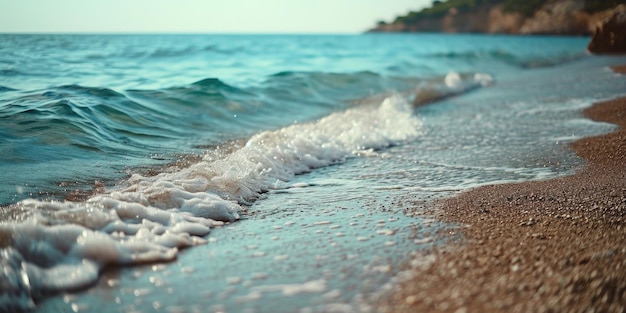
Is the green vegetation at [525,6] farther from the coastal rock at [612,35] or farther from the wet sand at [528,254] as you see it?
the wet sand at [528,254]

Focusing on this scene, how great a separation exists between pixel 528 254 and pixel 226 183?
7.83 ft

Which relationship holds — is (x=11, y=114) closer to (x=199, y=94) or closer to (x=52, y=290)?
(x=199, y=94)

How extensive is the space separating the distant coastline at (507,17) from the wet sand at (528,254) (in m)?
55.4

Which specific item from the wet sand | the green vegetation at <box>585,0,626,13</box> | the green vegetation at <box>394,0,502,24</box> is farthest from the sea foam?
the green vegetation at <box>394,0,502,24</box>

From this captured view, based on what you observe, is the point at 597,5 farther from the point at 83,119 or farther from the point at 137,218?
the point at 137,218

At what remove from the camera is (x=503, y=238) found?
3.14 metres

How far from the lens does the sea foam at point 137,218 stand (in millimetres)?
2658

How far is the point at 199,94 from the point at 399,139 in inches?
152

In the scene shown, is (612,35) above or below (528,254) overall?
above

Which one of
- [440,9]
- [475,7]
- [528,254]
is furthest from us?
[440,9]

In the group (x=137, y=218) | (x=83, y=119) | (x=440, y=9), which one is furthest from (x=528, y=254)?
(x=440, y=9)

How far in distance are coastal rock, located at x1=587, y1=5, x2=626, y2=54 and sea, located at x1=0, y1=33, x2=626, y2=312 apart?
1181 cm

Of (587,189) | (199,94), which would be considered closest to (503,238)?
(587,189)

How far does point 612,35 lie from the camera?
21.3 m
